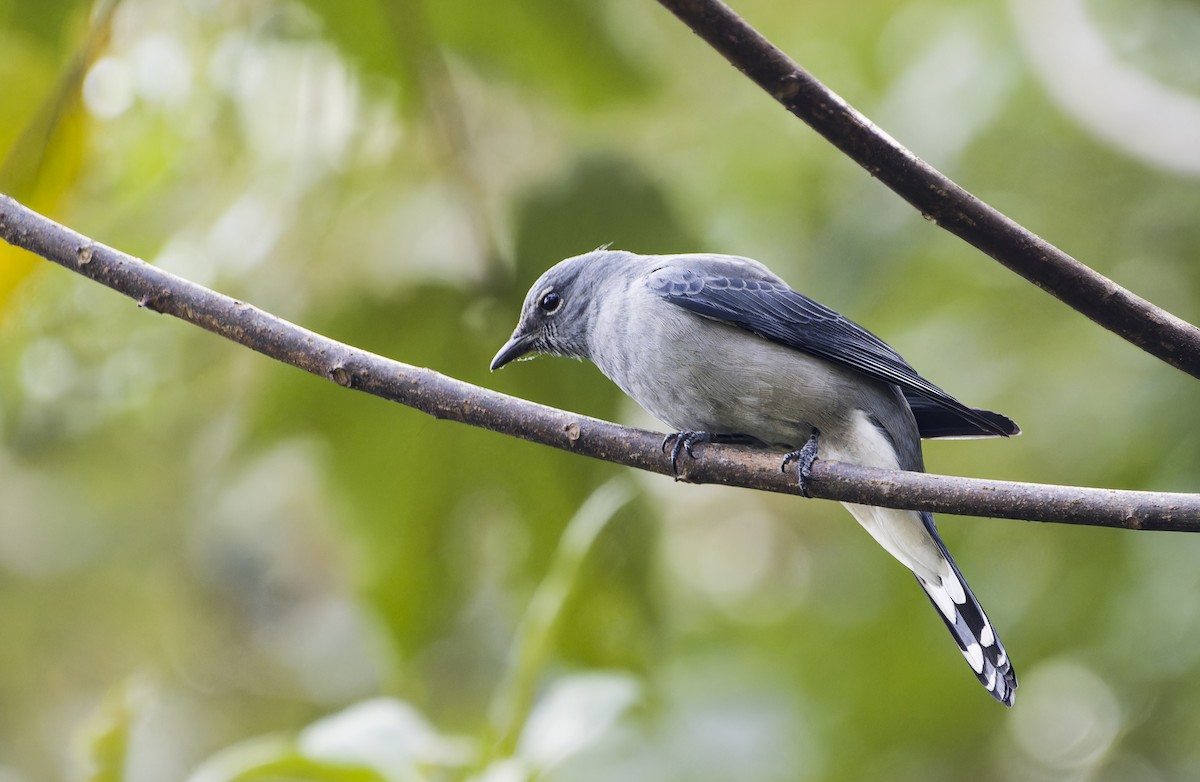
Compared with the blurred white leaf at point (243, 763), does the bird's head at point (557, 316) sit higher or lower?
higher

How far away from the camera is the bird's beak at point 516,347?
3.29 metres

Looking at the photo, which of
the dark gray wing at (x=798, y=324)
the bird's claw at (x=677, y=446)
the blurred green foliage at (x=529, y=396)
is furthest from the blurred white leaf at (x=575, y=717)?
the dark gray wing at (x=798, y=324)

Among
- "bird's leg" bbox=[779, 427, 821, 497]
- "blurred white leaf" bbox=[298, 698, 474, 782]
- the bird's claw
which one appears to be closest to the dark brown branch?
"bird's leg" bbox=[779, 427, 821, 497]

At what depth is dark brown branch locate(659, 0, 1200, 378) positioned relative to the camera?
163 cm

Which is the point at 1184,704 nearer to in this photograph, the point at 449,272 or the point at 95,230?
the point at 449,272

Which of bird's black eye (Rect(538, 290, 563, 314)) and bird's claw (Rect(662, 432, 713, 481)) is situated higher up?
bird's claw (Rect(662, 432, 713, 481))

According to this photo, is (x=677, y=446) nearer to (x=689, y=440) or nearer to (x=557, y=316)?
(x=689, y=440)

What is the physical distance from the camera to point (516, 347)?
3.32m

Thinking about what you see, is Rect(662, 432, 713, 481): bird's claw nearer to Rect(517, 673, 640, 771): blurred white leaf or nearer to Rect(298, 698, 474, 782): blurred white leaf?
Rect(517, 673, 640, 771): blurred white leaf

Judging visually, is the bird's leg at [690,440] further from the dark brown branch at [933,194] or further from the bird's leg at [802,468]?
the dark brown branch at [933,194]

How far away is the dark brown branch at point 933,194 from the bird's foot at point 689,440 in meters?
0.74

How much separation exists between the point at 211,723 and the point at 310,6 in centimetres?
378

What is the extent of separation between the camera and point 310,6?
3.41 m

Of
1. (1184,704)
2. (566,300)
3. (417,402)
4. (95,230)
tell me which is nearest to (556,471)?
(566,300)
